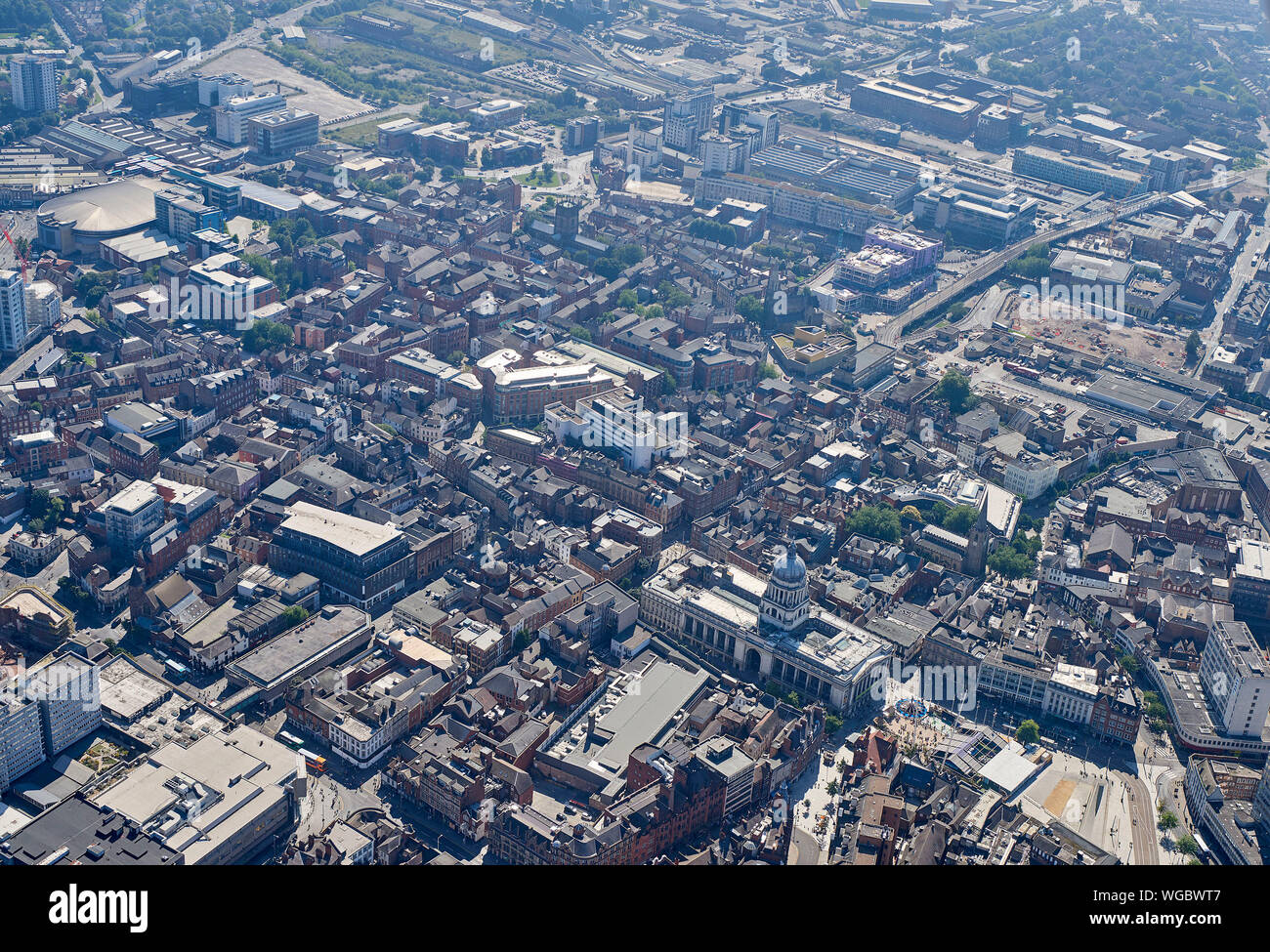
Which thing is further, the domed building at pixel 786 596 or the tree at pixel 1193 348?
the tree at pixel 1193 348

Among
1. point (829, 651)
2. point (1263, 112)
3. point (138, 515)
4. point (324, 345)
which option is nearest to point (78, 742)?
point (138, 515)

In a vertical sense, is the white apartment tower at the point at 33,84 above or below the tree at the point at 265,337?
above

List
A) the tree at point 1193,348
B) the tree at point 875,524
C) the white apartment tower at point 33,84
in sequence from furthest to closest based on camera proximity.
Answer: the white apartment tower at point 33,84, the tree at point 1193,348, the tree at point 875,524

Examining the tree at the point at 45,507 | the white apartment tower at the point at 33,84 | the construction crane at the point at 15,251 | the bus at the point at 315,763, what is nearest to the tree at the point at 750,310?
the tree at the point at 45,507

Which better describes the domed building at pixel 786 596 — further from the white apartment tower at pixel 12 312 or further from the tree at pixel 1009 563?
Result: the white apartment tower at pixel 12 312

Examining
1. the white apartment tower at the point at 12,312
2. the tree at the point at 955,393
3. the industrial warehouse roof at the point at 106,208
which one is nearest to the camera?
the white apartment tower at the point at 12,312

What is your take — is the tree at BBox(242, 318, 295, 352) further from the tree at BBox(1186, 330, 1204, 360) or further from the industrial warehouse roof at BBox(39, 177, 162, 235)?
the tree at BBox(1186, 330, 1204, 360)

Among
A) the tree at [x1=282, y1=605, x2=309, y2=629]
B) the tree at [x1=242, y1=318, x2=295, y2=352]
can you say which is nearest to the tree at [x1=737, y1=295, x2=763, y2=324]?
the tree at [x1=242, y1=318, x2=295, y2=352]
